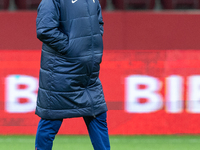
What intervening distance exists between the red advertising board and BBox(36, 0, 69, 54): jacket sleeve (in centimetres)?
199

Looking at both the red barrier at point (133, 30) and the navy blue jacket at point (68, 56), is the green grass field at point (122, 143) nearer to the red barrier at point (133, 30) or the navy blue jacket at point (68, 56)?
the navy blue jacket at point (68, 56)

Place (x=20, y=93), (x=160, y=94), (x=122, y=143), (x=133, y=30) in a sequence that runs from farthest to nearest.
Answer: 1. (x=133, y=30)
2. (x=160, y=94)
3. (x=20, y=93)
4. (x=122, y=143)

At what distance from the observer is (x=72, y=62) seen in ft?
8.38

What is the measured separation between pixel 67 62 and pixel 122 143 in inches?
73.9

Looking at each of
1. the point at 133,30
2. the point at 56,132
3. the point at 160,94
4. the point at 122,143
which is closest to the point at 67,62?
the point at 56,132

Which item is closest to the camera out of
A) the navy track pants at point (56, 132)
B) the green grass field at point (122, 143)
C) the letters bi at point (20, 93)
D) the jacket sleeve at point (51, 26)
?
the jacket sleeve at point (51, 26)

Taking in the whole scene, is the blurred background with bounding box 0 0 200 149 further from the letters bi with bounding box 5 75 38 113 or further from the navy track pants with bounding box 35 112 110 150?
the navy track pants with bounding box 35 112 110 150

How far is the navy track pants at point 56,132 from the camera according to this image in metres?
2.60

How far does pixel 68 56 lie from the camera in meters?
2.54

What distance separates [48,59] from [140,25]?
5040mm

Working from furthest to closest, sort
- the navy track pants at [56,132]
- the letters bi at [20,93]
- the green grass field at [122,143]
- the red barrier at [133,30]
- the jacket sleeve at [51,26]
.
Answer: the red barrier at [133,30]
the letters bi at [20,93]
the green grass field at [122,143]
the navy track pants at [56,132]
the jacket sleeve at [51,26]

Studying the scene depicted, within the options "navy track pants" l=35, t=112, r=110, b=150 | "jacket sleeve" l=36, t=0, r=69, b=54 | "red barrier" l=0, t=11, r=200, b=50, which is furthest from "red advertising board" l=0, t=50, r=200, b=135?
"red barrier" l=0, t=11, r=200, b=50

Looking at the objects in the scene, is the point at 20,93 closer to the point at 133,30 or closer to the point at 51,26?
the point at 51,26

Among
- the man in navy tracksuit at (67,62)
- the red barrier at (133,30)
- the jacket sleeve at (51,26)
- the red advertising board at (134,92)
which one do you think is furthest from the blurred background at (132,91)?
the red barrier at (133,30)
